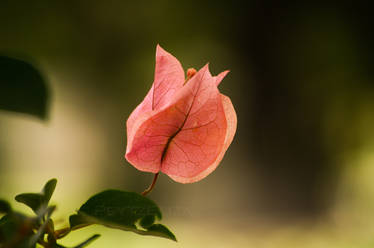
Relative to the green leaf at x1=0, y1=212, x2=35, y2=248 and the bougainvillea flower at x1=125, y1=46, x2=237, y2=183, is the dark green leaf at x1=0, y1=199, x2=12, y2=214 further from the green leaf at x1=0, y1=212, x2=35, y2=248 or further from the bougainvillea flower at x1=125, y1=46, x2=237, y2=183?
the bougainvillea flower at x1=125, y1=46, x2=237, y2=183

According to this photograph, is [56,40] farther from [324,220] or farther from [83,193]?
[324,220]

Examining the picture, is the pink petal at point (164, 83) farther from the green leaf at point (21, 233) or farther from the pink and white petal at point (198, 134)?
the green leaf at point (21, 233)

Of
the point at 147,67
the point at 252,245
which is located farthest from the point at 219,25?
the point at 252,245

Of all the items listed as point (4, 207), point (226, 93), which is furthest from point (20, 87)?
point (226, 93)

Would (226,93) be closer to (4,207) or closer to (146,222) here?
(146,222)

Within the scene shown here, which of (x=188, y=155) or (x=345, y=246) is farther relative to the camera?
(x=345, y=246)

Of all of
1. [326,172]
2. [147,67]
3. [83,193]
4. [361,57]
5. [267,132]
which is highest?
[361,57]

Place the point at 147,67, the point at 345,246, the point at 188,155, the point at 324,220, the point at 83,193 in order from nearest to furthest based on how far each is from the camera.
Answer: the point at 188,155 < the point at 345,246 < the point at 324,220 < the point at 83,193 < the point at 147,67
